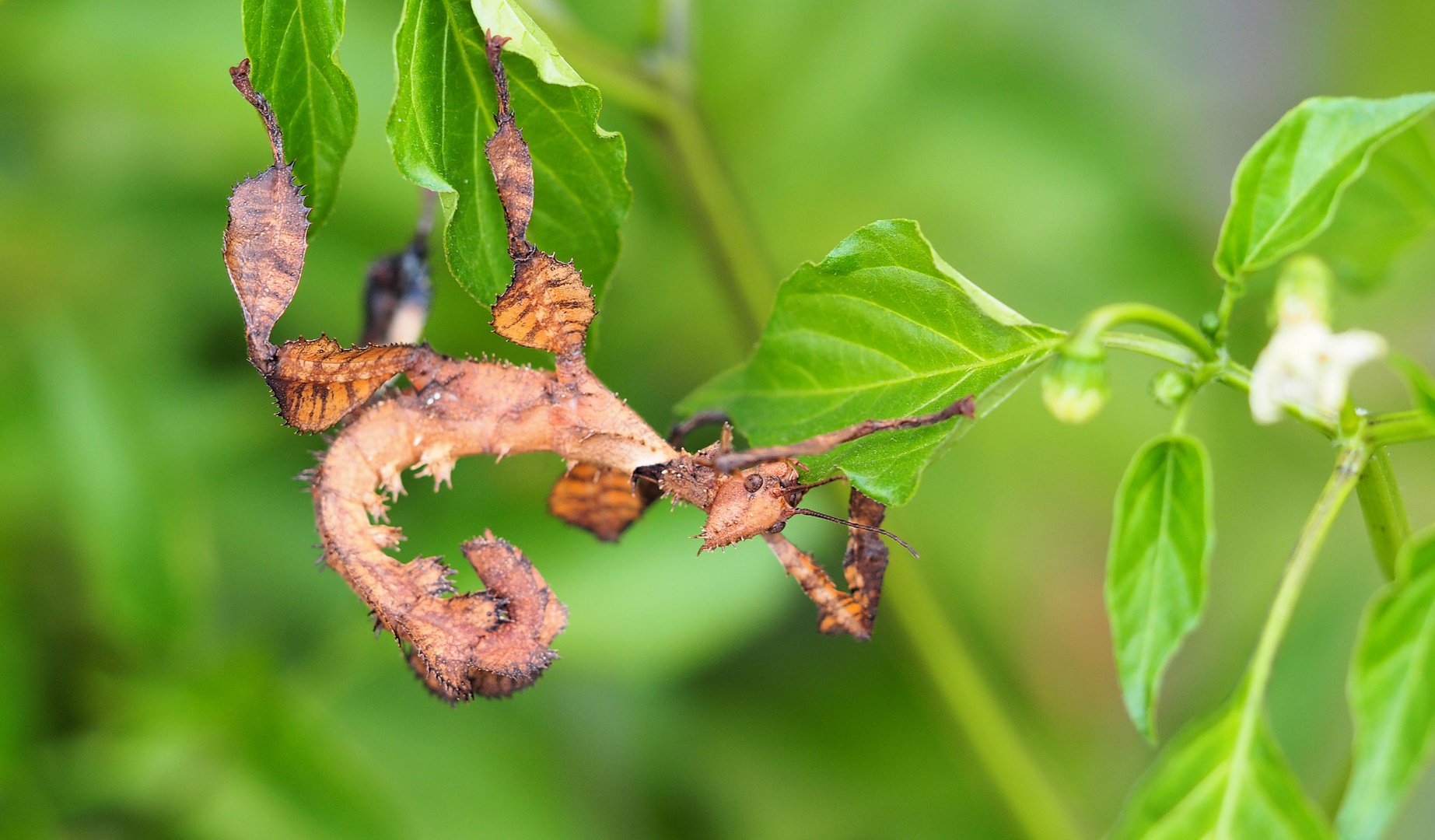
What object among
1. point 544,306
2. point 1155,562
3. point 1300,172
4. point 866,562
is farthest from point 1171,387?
point 544,306

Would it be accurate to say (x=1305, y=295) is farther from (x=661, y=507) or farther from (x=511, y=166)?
(x=661, y=507)

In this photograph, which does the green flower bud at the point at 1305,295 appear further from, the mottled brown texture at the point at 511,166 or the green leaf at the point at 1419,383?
the mottled brown texture at the point at 511,166

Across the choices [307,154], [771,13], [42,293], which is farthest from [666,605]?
[771,13]

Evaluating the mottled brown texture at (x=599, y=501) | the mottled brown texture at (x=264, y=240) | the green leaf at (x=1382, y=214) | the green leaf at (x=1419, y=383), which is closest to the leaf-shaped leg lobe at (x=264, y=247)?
the mottled brown texture at (x=264, y=240)

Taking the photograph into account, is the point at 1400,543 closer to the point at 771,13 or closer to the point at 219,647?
the point at 219,647

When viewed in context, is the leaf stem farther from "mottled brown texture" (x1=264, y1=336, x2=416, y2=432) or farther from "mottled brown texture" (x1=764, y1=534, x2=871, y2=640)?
"mottled brown texture" (x1=264, y1=336, x2=416, y2=432)
